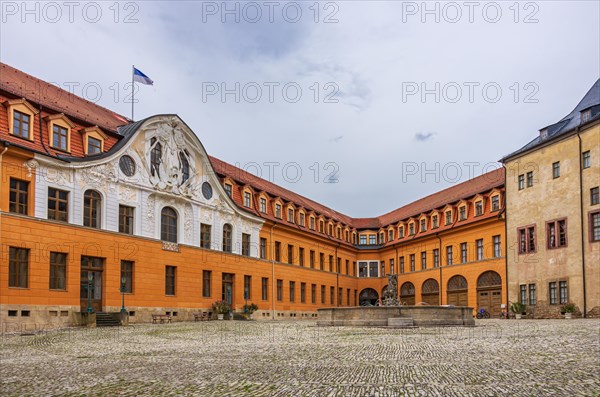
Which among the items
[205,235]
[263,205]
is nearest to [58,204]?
[205,235]

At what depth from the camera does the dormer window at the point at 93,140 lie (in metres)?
30.8

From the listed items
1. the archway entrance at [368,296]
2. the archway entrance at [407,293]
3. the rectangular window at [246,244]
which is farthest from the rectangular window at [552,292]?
the archway entrance at [368,296]

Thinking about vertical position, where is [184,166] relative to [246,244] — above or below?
above

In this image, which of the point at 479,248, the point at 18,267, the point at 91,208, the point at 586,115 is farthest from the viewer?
the point at 479,248

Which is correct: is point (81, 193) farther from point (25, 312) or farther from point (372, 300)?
point (372, 300)

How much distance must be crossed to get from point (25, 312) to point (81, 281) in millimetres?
3735

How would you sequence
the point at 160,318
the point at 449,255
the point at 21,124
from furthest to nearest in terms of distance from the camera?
the point at 449,255
the point at 160,318
the point at 21,124

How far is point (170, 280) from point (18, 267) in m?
10.7

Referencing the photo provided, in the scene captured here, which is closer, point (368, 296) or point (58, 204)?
point (58, 204)

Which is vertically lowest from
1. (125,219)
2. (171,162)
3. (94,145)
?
(125,219)

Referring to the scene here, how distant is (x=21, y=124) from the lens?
1080 inches

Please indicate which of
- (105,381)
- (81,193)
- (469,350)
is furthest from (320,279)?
(105,381)

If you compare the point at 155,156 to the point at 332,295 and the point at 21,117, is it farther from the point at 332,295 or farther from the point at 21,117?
the point at 332,295

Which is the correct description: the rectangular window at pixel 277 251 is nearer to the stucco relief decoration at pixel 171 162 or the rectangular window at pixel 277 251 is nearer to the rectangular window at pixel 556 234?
the stucco relief decoration at pixel 171 162
